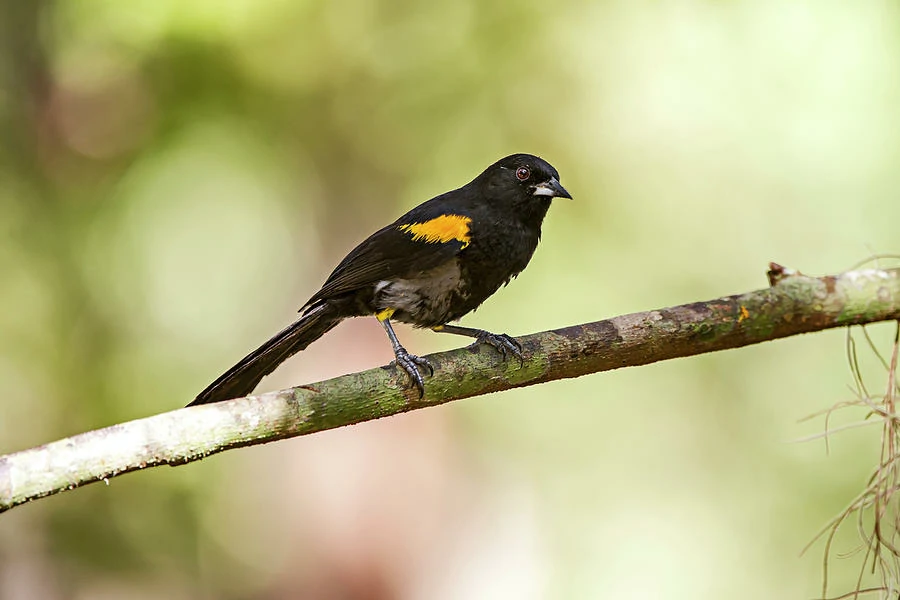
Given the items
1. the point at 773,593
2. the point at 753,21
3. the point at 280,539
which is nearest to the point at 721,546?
the point at 773,593

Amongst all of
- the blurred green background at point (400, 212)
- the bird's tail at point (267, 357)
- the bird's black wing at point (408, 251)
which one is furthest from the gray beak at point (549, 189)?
the blurred green background at point (400, 212)

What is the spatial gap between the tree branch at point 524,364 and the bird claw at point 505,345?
0.03 metres

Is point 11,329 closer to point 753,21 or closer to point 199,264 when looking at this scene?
point 199,264

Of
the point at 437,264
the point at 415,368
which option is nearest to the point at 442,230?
the point at 437,264

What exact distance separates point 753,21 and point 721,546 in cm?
412

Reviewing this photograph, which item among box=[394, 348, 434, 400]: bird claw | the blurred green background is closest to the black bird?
box=[394, 348, 434, 400]: bird claw

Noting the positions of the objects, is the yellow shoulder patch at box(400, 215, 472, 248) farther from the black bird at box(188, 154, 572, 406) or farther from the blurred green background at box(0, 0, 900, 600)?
the blurred green background at box(0, 0, 900, 600)

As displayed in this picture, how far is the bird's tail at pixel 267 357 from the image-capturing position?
3266 mm

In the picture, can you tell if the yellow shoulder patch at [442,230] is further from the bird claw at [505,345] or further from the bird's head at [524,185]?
the bird claw at [505,345]

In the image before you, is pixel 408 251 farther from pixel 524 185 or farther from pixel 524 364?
pixel 524 364

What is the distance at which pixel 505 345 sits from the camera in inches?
122

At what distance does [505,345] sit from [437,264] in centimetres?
69

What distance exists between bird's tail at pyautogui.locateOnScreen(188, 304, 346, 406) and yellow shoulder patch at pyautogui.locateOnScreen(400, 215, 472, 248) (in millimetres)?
468

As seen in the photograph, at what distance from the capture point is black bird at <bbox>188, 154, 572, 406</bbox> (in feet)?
12.2
